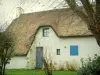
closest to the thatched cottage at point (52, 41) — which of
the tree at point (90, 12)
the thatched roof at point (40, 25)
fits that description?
the thatched roof at point (40, 25)

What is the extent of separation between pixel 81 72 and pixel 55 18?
16.4 m

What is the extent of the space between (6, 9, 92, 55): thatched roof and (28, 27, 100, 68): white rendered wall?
21.7 inches

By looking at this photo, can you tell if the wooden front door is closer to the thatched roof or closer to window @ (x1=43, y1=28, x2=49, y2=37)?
the thatched roof

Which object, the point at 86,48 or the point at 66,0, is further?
the point at 86,48

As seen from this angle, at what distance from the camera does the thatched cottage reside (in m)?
26.4

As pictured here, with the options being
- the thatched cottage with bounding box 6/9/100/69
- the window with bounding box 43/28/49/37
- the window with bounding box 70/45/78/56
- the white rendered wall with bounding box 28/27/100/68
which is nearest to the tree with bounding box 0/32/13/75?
the thatched cottage with bounding box 6/9/100/69

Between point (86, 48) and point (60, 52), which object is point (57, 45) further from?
point (86, 48)

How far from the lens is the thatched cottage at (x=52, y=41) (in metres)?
26.4

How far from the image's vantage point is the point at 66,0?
13.1 meters

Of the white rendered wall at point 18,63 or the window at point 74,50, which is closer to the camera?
the window at point 74,50

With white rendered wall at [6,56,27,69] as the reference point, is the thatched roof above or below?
above

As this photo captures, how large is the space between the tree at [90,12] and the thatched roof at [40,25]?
1259 cm

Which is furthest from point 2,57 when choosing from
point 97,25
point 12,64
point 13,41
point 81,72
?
point 12,64

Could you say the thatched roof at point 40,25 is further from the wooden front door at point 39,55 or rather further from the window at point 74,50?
the window at point 74,50
